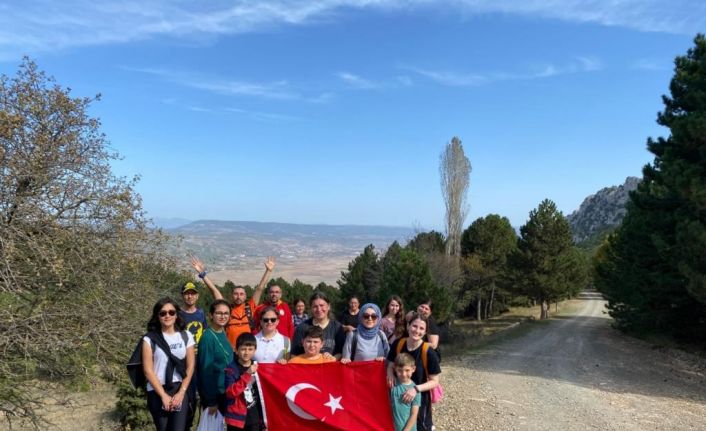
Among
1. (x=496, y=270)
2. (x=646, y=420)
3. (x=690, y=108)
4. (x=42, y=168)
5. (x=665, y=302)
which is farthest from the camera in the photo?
(x=496, y=270)

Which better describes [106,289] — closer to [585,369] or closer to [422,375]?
[422,375]

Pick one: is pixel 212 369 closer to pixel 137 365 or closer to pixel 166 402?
pixel 166 402

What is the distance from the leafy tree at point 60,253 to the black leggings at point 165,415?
4785 millimetres

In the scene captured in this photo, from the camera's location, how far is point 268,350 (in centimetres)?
507

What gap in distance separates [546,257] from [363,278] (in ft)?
51.7

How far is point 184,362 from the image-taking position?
4621mm

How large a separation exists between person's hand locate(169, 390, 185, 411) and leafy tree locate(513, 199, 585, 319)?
31022mm

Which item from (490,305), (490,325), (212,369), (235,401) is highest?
(212,369)

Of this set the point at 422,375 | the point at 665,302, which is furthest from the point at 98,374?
the point at 665,302

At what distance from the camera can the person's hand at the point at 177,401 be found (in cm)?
446

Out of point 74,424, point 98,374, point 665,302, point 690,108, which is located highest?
point 690,108

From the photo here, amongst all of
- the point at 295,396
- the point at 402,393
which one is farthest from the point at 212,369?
the point at 402,393

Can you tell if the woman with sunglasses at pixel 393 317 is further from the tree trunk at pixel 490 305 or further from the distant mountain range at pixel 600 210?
the distant mountain range at pixel 600 210

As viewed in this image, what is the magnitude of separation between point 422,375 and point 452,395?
6.28 metres
